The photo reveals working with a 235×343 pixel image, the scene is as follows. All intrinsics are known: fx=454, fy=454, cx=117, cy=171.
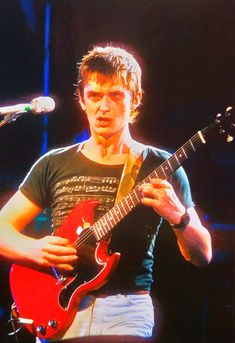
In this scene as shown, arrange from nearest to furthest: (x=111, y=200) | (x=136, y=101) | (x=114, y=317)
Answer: (x=114, y=317), (x=111, y=200), (x=136, y=101)

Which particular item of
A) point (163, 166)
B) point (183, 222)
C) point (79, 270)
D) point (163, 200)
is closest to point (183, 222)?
point (183, 222)

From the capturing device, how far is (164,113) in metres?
2.24

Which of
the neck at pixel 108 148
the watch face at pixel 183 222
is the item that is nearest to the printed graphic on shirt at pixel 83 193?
the neck at pixel 108 148

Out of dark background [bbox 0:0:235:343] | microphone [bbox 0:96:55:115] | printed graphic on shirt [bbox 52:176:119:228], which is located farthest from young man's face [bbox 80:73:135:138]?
microphone [bbox 0:96:55:115]

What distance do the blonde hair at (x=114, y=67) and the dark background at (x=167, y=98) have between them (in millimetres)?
72

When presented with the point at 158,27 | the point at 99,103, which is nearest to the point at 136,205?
the point at 99,103

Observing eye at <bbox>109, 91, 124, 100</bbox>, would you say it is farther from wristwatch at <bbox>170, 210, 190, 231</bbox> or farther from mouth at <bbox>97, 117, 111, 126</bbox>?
wristwatch at <bbox>170, 210, 190, 231</bbox>

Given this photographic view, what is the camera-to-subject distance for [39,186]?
206 centimetres

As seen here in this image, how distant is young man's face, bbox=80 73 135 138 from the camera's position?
6.82ft

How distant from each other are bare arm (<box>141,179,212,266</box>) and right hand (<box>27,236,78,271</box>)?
1.27 ft

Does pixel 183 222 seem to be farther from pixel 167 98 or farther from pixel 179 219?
pixel 167 98

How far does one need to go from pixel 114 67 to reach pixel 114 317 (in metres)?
1.10

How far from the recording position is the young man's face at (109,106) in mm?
2078

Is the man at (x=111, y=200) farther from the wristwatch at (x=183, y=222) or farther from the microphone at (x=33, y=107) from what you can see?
the microphone at (x=33, y=107)
